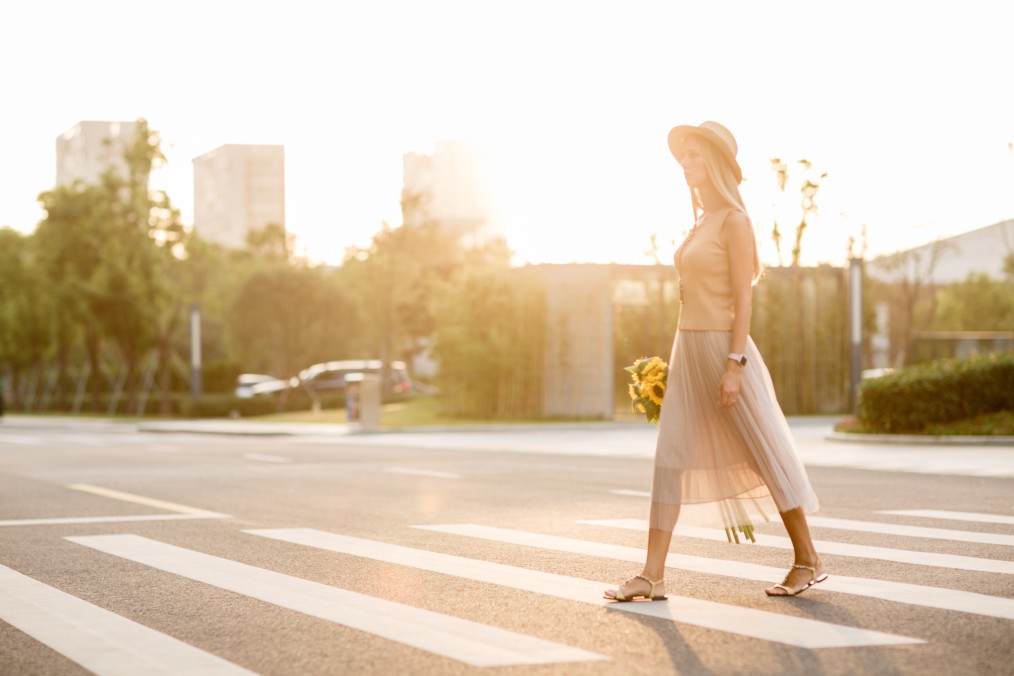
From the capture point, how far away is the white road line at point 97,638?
199 inches

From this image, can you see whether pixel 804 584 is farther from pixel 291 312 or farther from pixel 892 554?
pixel 291 312

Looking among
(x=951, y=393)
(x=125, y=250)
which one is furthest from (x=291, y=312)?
(x=951, y=393)

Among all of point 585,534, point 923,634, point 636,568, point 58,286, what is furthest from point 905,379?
point 58,286

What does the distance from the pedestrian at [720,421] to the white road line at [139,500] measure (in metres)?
5.57

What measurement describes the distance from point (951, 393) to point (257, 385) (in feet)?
143

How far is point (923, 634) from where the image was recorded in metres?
5.39

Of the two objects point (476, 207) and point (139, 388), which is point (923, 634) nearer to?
point (139, 388)

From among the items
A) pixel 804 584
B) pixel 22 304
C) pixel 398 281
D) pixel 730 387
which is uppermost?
pixel 398 281

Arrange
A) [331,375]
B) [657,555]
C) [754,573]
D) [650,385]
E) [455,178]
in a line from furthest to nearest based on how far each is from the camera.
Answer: [455,178]
[331,375]
[754,573]
[650,385]
[657,555]

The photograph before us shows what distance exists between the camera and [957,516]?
10.1 m

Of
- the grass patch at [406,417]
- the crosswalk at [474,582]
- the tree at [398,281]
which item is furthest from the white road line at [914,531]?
the tree at [398,281]

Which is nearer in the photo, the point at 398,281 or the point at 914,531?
the point at 914,531

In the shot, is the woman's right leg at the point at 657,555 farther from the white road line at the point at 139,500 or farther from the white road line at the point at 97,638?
the white road line at the point at 139,500

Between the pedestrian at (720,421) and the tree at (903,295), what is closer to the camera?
the pedestrian at (720,421)
